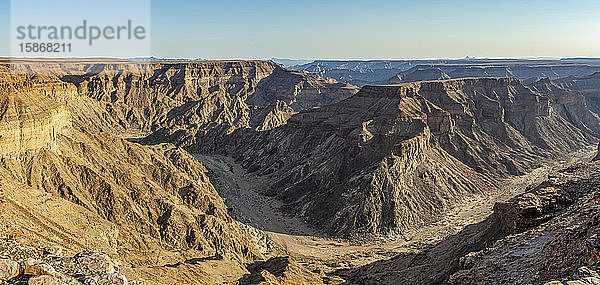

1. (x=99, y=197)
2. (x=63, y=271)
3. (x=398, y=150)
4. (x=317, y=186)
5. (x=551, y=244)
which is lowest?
(x=317, y=186)

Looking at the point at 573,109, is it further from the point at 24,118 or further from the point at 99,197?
the point at 24,118

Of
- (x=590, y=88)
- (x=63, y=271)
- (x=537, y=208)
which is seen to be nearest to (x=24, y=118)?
(x=63, y=271)

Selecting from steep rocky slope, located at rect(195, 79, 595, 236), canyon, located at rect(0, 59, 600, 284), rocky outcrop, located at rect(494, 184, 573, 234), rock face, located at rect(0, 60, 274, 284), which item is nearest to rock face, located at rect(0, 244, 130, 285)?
canyon, located at rect(0, 59, 600, 284)

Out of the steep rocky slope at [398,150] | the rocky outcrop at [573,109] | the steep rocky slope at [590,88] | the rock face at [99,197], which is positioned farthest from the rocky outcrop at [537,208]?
the steep rocky slope at [590,88]

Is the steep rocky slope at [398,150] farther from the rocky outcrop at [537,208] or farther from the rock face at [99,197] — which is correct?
the rocky outcrop at [537,208]

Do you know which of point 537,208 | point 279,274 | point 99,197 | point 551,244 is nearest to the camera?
point 551,244

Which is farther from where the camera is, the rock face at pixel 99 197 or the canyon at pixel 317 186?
the rock face at pixel 99 197

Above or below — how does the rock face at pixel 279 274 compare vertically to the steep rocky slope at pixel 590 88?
below
